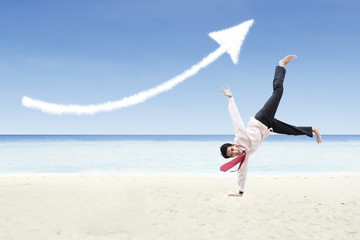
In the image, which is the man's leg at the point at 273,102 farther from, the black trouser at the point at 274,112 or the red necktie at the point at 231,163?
the red necktie at the point at 231,163

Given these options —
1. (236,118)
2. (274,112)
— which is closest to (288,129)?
(274,112)

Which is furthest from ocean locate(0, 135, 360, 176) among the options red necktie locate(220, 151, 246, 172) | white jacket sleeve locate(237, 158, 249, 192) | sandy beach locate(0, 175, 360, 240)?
red necktie locate(220, 151, 246, 172)

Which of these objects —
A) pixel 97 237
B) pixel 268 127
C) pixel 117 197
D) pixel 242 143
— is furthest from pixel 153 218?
pixel 268 127

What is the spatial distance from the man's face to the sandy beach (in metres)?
1.23

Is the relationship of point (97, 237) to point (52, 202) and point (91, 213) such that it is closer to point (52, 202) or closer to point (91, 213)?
point (91, 213)

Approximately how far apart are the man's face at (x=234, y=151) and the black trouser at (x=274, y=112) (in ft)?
1.73

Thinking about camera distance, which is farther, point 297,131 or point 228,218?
point 228,218

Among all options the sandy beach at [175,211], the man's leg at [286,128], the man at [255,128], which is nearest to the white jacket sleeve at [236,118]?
the man at [255,128]

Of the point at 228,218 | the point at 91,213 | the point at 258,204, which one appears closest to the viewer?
the point at 228,218

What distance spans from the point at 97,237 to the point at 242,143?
2.52 metres

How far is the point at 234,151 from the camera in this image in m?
4.32

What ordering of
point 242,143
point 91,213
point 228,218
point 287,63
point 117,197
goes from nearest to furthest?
point 242,143
point 287,63
point 228,218
point 91,213
point 117,197

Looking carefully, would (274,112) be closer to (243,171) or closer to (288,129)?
(288,129)

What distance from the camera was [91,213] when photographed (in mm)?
5691
